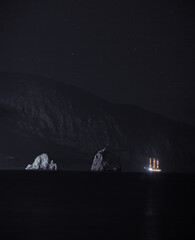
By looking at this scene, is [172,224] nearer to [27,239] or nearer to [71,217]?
[71,217]

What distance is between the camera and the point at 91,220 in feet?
154

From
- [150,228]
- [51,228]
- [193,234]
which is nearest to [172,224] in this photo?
[150,228]

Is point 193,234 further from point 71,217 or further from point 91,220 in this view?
point 71,217

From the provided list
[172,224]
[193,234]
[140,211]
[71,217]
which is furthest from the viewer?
[140,211]

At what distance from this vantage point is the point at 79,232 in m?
38.3

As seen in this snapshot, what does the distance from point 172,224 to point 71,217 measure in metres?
11.7

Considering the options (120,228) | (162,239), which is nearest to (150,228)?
(120,228)

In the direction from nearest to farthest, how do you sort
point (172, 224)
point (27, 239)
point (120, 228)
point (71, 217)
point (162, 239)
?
1. point (27, 239)
2. point (162, 239)
3. point (120, 228)
4. point (172, 224)
5. point (71, 217)

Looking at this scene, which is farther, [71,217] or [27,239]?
[71,217]

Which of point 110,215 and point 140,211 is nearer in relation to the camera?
point 110,215

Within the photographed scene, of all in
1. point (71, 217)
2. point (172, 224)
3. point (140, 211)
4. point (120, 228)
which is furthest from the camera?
point (140, 211)

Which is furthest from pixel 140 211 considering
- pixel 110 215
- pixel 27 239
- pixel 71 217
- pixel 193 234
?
pixel 27 239

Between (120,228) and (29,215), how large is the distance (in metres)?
14.1

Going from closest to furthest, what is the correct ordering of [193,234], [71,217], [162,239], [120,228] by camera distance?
[162,239] → [193,234] → [120,228] → [71,217]
